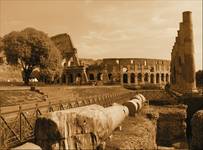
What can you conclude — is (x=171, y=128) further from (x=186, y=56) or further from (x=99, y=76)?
(x=99, y=76)

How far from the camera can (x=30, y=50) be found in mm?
28484

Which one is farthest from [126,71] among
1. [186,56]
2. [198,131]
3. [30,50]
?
[198,131]

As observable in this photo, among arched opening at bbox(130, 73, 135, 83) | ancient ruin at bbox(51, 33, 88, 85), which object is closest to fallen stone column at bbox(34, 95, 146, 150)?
ancient ruin at bbox(51, 33, 88, 85)

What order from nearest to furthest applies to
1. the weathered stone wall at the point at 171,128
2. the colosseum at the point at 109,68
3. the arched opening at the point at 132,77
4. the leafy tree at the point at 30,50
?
the weathered stone wall at the point at 171,128
the leafy tree at the point at 30,50
the colosseum at the point at 109,68
the arched opening at the point at 132,77

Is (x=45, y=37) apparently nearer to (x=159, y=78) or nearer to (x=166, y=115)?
(x=166, y=115)

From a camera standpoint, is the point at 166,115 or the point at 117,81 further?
the point at 117,81

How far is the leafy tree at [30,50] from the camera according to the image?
28.2 m

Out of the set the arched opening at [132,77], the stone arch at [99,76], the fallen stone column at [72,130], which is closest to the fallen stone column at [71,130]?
the fallen stone column at [72,130]

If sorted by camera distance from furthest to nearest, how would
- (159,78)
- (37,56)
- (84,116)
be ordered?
1. (159,78)
2. (37,56)
3. (84,116)

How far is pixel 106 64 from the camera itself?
54000mm

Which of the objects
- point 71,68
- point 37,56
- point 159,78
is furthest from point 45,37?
point 159,78

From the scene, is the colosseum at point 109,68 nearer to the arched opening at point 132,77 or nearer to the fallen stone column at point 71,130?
the arched opening at point 132,77

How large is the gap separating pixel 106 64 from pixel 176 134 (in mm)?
37653

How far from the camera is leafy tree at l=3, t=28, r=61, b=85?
28.2 metres
